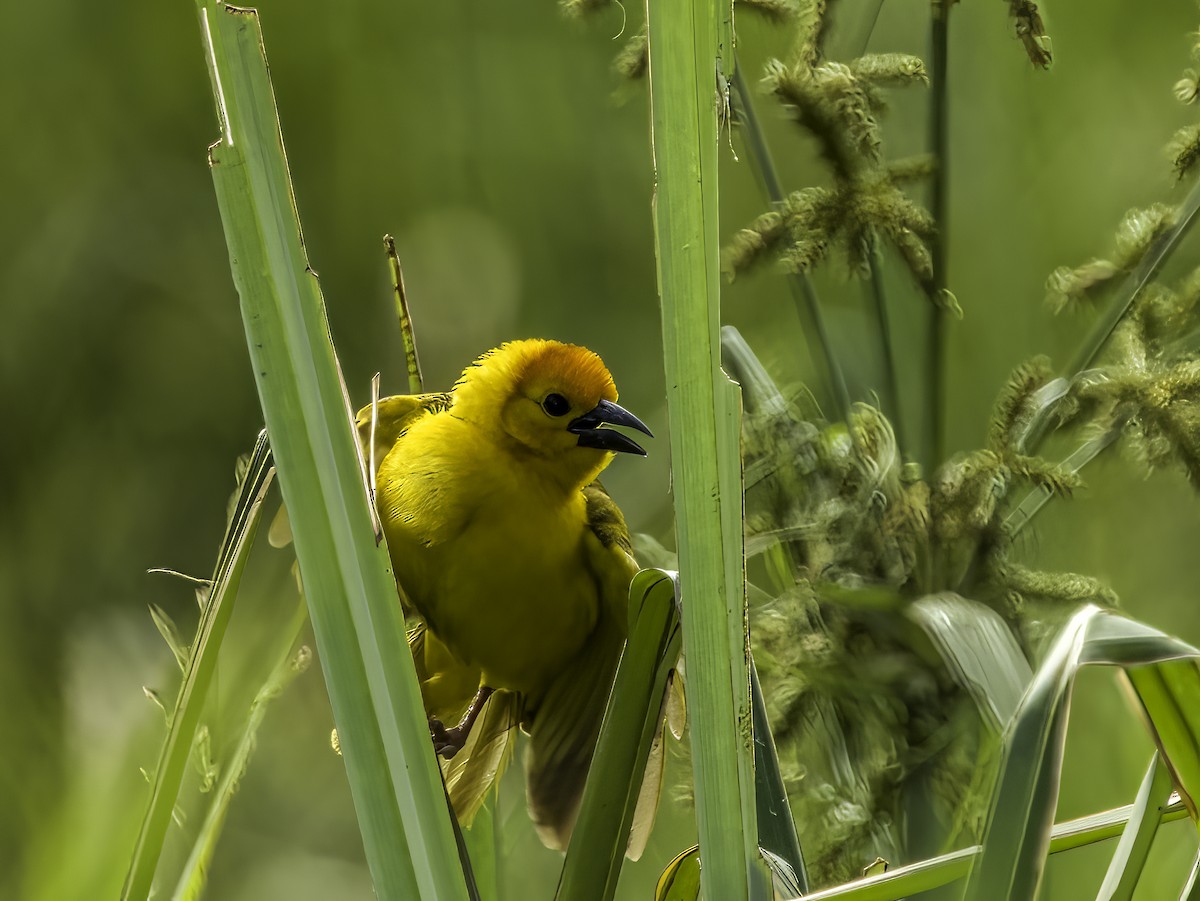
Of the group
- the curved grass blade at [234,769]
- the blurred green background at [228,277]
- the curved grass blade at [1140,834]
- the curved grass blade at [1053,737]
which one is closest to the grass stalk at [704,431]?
the curved grass blade at [1053,737]

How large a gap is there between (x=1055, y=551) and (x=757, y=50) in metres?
0.72

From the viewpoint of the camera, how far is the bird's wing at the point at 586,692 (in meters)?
1.02

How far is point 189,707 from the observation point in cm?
55

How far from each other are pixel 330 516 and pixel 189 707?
0.56ft

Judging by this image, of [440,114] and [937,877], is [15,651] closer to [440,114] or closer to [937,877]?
[440,114]

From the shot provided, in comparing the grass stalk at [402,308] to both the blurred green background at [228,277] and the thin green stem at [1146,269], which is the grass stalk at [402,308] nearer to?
the thin green stem at [1146,269]

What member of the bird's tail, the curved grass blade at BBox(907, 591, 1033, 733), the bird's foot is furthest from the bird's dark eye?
the curved grass blade at BBox(907, 591, 1033, 733)

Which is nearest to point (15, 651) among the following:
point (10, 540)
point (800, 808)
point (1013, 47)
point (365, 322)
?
point (10, 540)

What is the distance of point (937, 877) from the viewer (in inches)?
21.7

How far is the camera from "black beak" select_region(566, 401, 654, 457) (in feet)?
3.98

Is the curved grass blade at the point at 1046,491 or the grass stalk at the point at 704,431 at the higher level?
the grass stalk at the point at 704,431

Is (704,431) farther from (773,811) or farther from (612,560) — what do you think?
(612,560)

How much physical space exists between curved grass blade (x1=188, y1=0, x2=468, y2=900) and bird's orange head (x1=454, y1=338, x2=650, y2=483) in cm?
74

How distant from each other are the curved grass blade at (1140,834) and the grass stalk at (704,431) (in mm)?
228
